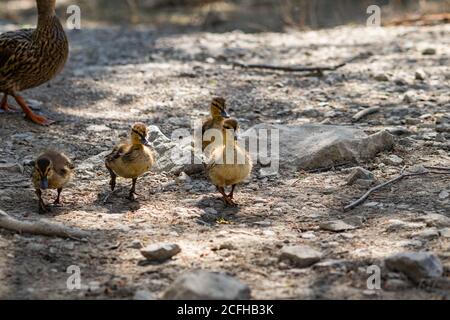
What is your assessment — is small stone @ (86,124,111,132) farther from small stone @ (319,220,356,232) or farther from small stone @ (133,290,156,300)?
small stone @ (133,290,156,300)

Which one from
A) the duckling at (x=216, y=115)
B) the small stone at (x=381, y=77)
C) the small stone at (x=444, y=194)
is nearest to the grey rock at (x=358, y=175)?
the small stone at (x=444, y=194)

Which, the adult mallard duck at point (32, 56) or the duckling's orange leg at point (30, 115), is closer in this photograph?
the adult mallard duck at point (32, 56)

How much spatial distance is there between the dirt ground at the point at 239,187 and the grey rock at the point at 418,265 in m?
0.08

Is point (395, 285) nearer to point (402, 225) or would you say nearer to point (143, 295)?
point (402, 225)

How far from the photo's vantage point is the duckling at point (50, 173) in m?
5.95

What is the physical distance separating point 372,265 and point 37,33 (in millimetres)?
5107

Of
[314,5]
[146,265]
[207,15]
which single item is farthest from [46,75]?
[314,5]

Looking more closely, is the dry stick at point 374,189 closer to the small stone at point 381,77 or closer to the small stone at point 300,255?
the small stone at point 300,255

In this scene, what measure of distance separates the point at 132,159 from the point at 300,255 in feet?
6.71

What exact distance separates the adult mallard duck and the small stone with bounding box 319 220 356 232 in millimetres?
3912

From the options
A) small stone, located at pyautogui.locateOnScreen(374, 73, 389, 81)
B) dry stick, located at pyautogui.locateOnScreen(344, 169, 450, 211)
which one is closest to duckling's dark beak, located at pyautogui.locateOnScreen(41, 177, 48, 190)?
dry stick, located at pyautogui.locateOnScreen(344, 169, 450, 211)

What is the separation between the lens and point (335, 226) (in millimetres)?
5570

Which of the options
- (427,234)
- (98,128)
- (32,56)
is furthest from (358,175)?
(32,56)

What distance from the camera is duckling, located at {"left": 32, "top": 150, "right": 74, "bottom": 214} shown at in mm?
5945
